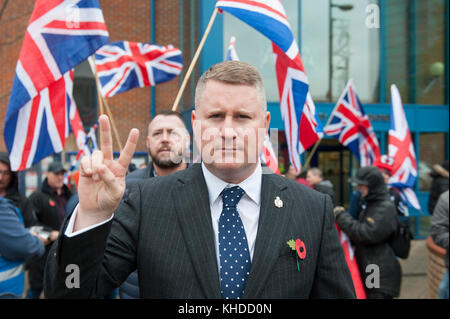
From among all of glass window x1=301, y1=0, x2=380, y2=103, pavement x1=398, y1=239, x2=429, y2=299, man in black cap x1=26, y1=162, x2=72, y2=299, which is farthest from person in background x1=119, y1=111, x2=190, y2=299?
glass window x1=301, y1=0, x2=380, y2=103

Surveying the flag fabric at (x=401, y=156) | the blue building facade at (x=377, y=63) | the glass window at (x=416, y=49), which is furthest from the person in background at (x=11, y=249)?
the glass window at (x=416, y=49)

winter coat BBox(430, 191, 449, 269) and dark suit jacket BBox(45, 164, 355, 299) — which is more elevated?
dark suit jacket BBox(45, 164, 355, 299)

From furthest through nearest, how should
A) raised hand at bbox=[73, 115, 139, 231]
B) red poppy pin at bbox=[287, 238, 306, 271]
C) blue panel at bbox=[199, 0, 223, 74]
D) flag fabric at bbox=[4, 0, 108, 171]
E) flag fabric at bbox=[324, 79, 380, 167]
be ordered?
blue panel at bbox=[199, 0, 223, 74]
flag fabric at bbox=[324, 79, 380, 167]
flag fabric at bbox=[4, 0, 108, 171]
red poppy pin at bbox=[287, 238, 306, 271]
raised hand at bbox=[73, 115, 139, 231]

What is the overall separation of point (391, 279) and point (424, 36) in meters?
9.10

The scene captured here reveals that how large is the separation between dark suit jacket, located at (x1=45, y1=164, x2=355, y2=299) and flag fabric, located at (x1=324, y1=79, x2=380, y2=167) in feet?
14.8

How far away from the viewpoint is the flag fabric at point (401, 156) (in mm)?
5793

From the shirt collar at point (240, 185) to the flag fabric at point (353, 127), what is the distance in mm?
4516

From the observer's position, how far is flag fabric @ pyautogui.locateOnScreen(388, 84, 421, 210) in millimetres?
5793

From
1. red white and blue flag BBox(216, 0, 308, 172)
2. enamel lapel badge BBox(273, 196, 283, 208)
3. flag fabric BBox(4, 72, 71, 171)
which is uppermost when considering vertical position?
red white and blue flag BBox(216, 0, 308, 172)

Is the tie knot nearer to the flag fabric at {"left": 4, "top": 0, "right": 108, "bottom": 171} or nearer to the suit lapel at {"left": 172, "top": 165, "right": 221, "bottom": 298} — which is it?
the suit lapel at {"left": 172, "top": 165, "right": 221, "bottom": 298}

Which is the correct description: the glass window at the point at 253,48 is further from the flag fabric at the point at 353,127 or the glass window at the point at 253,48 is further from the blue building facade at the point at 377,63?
the flag fabric at the point at 353,127

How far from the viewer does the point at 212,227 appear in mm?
1583

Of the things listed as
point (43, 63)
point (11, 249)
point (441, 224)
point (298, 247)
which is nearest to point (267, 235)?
point (298, 247)
